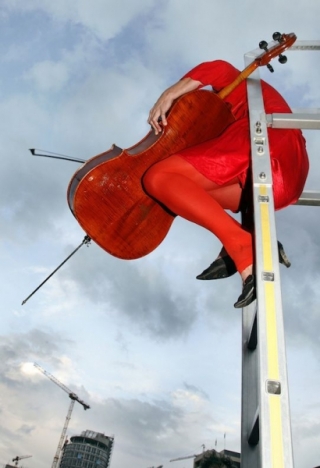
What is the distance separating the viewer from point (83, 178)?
242 centimetres

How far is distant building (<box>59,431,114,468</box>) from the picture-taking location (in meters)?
99.9

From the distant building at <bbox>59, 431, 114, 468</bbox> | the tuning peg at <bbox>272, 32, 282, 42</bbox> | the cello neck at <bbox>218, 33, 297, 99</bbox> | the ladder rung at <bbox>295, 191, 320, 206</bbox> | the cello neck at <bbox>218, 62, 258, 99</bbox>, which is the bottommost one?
the ladder rung at <bbox>295, 191, 320, 206</bbox>

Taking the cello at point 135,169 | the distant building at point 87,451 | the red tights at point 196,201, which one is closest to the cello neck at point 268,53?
the cello at point 135,169

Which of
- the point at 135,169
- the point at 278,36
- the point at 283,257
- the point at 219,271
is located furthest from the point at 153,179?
the point at 278,36

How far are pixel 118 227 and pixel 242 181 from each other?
856 millimetres

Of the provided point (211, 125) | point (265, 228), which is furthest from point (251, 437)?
point (211, 125)

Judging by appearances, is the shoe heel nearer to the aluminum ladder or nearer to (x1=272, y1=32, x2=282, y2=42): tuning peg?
the aluminum ladder

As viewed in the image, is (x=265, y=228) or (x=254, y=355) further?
(x=254, y=355)

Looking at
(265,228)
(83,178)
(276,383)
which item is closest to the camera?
(276,383)

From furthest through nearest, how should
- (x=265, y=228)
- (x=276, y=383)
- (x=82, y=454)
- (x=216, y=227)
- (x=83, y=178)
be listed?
(x=82, y=454) → (x=83, y=178) → (x=216, y=227) → (x=265, y=228) → (x=276, y=383)

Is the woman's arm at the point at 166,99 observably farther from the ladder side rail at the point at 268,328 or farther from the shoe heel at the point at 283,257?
the shoe heel at the point at 283,257

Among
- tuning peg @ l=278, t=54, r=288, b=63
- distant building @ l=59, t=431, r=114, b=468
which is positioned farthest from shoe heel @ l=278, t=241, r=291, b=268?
distant building @ l=59, t=431, r=114, b=468

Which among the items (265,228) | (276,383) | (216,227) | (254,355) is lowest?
(276,383)

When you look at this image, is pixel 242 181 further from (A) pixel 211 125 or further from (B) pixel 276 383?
(B) pixel 276 383
